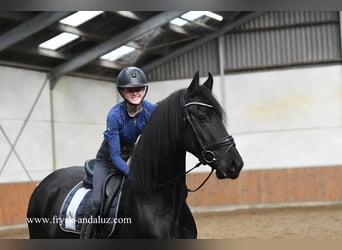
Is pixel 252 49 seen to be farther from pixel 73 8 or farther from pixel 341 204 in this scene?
pixel 73 8

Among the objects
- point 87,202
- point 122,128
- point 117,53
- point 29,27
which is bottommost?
point 87,202

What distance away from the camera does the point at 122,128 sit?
2.99 metres

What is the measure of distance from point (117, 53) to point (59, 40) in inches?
23.7

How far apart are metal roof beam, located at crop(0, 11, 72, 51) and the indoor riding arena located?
1 centimetres

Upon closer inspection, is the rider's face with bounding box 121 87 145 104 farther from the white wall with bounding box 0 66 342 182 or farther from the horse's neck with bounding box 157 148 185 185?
the white wall with bounding box 0 66 342 182

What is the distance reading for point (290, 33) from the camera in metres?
6.68

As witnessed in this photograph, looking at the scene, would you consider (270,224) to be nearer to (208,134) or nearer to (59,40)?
(59,40)

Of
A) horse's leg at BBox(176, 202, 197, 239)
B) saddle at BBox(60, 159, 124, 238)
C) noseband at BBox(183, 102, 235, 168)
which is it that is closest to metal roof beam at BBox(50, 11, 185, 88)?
saddle at BBox(60, 159, 124, 238)

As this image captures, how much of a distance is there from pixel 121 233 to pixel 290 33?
14.7ft

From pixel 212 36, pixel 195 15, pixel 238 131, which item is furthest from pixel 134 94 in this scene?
pixel 238 131

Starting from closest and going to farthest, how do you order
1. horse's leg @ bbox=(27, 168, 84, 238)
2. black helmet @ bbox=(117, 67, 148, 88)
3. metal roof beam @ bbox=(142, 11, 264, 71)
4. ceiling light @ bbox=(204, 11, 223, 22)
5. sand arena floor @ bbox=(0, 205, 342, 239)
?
black helmet @ bbox=(117, 67, 148, 88) < horse's leg @ bbox=(27, 168, 84, 238) < sand arena floor @ bbox=(0, 205, 342, 239) < ceiling light @ bbox=(204, 11, 223, 22) < metal roof beam @ bbox=(142, 11, 264, 71)

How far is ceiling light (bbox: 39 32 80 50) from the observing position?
539 cm

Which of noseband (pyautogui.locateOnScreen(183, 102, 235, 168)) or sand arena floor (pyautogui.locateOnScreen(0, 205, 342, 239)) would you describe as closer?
noseband (pyautogui.locateOnScreen(183, 102, 235, 168))

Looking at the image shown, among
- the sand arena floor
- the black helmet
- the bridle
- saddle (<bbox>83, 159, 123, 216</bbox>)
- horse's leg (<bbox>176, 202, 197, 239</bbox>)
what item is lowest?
the sand arena floor
